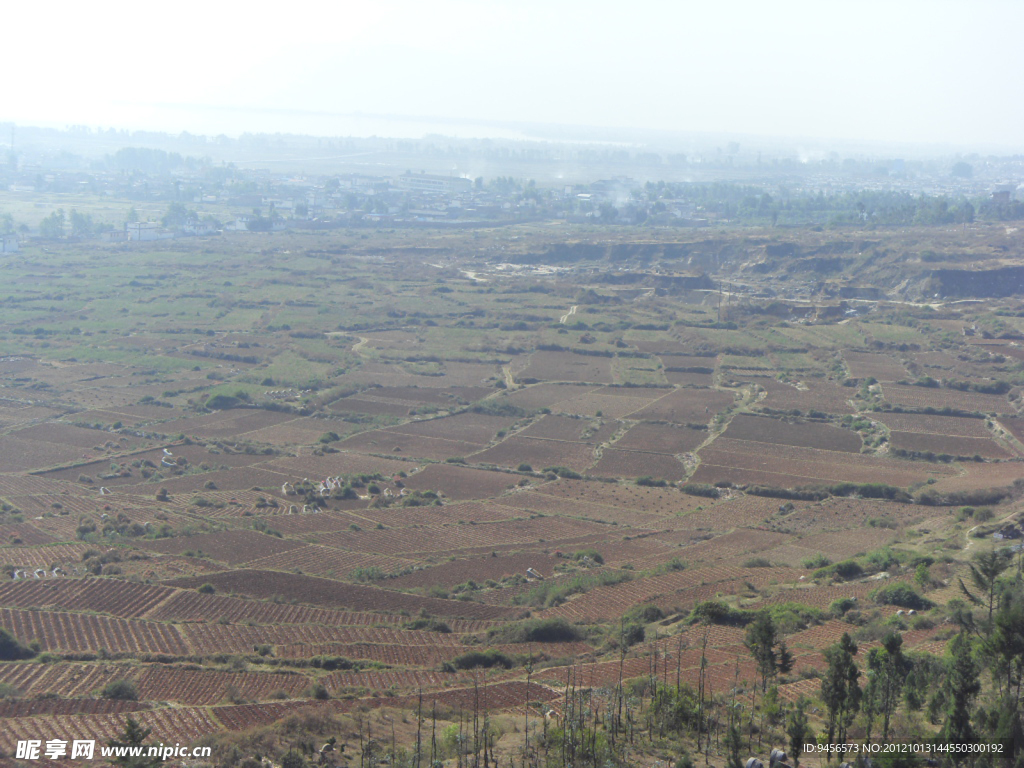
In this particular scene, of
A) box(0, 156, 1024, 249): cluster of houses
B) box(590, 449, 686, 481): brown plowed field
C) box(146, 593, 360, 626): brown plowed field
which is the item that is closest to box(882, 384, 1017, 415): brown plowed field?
box(590, 449, 686, 481): brown plowed field

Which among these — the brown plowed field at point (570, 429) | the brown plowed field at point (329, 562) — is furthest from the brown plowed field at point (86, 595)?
the brown plowed field at point (570, 429)

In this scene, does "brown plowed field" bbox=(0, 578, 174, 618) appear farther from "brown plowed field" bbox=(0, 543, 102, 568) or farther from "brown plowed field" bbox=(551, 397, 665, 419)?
"brown plowed field" bbox=(551, 397, 665, 419)

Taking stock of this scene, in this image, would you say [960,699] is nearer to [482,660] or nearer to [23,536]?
[482,660]

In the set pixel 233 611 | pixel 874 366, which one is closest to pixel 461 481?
pixel 233 611

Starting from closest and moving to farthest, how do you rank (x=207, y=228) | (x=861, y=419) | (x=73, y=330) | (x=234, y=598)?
(x=234, y=598) < (x=861, y=419) < (x=73, y=330) < (x=207, y=228)

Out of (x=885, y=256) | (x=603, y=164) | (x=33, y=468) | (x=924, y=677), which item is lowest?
(x=33, y=468)

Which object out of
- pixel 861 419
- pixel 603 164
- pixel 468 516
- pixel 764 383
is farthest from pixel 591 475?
pixel 603 164

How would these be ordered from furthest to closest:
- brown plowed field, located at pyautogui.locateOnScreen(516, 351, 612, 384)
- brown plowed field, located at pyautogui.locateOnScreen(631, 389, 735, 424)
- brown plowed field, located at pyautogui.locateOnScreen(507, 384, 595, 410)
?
brown plowed field, located at pyautogui.locateOnScreen(516, 351, 612, 384)
brown plowed field, located at pyautogui.locateOnScreen(507, 384, 595, 410)
brown plowed field, located at pyautogui.locateOnScreen(631, 389, 735, 424)

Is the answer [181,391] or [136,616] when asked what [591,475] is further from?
[181,391]
